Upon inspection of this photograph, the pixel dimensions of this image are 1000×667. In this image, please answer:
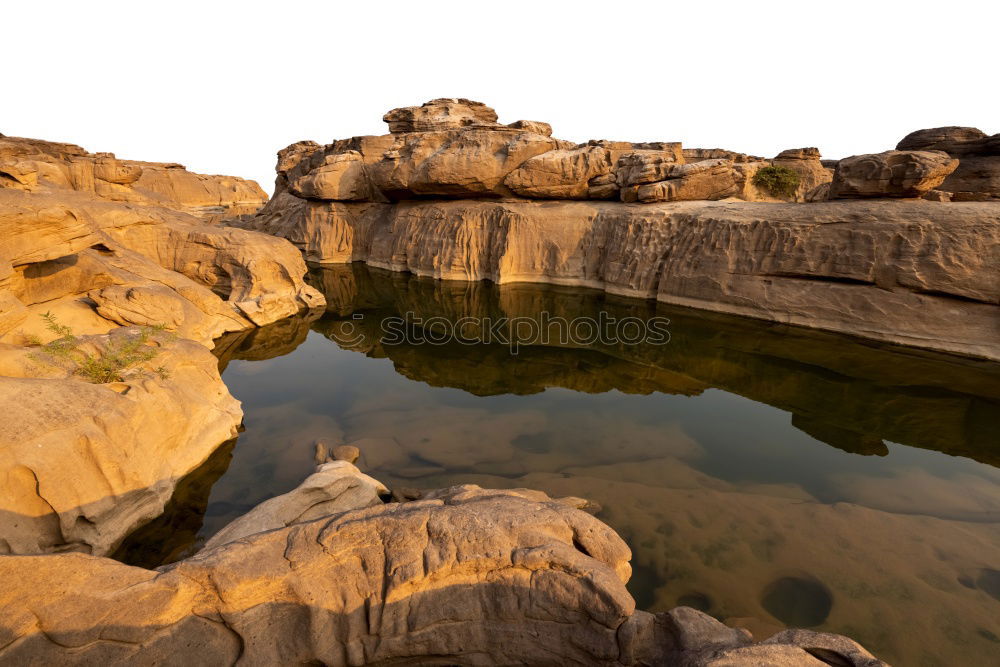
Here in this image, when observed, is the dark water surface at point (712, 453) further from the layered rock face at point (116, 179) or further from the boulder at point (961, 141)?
the boulder at point (961, 141)

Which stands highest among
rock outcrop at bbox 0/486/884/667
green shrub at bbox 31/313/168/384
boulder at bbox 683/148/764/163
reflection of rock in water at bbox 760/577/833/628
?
boulder at bbox 683/148/764/163

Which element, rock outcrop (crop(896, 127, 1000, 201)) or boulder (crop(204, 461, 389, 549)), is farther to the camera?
rock outcrop (crop(896, 127, 1000, 201))

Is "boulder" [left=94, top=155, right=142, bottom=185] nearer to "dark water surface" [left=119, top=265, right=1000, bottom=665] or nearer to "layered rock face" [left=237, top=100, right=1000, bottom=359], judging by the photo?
"layered rock face" [left=237, top=100, right=1000, bottom=359]

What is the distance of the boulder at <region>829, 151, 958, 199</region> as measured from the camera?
37.2 feet

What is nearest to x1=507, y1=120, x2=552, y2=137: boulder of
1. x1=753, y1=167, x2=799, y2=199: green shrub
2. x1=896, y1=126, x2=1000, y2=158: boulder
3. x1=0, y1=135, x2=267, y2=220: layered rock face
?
x1=753, y1=167, x2=799, y2=199: green shrub

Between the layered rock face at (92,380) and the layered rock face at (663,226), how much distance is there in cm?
954

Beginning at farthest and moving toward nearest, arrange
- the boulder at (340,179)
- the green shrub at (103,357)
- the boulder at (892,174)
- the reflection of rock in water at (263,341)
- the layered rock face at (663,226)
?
the boulder at (340,179) → the boulder at (892,174) → the layered rock face at (663,226) → the reflection of rock in water at (263,341) → the green shrub at (103,357)

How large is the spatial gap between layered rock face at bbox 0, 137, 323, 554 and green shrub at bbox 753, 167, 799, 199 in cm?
2065

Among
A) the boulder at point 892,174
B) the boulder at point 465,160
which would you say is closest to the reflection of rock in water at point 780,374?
the boulder at point 892,174

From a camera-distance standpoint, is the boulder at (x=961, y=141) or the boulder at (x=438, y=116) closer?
the boulder at (x=961, y=141)

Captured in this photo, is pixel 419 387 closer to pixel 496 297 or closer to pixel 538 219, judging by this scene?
pixel 496 297

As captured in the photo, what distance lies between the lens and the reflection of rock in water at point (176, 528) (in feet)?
14.8

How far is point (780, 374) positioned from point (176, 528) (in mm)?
10378

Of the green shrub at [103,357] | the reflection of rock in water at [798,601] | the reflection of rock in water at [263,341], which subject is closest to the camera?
the reflection of rock in water at [798,601]
